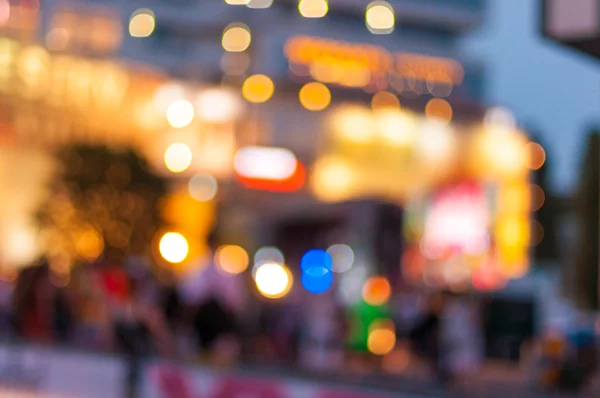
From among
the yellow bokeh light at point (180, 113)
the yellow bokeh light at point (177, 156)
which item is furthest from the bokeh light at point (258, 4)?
the yellow bokeh light at point (177, 156)

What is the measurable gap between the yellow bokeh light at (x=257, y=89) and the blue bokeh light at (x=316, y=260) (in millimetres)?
19368

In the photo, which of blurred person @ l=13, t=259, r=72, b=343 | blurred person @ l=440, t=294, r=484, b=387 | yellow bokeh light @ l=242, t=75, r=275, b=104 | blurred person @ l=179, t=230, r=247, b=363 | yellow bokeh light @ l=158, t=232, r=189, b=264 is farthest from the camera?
yellow bokeh light @ l=242, t=75, r=275, b=104

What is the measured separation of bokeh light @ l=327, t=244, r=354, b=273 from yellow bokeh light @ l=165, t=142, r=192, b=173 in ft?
48.5

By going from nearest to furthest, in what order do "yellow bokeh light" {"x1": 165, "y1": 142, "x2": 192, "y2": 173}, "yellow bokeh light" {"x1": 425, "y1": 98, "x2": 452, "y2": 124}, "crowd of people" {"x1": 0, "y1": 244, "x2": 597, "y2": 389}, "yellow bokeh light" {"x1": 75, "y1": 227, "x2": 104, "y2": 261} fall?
"crowd of people" {"x1": 0, "y1": 244, "x2": 597, "y2": 389} < "yellow bokeh light" {"x1": 75, "y1": 227, "x2": 104, "y2": 261} < "yellow bokeh light" {"x1": 165, "y1": 142, "x2": 192, "y2": 173} < "yellow bokeh light" {"x1": 425, "y1": 98, "x2": 452, "y2": 124}

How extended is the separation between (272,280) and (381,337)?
508 centimetres

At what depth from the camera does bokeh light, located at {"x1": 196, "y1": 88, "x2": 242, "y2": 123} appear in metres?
41.0

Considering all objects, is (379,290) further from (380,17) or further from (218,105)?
(380,17)

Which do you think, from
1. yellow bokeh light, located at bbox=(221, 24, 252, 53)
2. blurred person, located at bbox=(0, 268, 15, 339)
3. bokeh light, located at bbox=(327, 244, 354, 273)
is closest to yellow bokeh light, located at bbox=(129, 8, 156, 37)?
yellow bokeh light, located at bbox=(221, 24, 252, 53)

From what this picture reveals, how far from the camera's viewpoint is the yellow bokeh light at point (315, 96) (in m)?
45.2

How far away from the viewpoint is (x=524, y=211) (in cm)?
4369

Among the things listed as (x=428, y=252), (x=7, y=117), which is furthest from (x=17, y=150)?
(x=428, y=252)

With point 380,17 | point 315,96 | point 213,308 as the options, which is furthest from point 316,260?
point 380,17

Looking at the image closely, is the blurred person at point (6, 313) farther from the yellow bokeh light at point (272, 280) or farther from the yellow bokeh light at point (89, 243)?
the yellow bokeh light at point (89, 243)

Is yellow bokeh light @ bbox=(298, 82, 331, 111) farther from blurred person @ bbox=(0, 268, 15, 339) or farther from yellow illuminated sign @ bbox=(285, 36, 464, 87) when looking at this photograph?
blurred person @ bbox=(0, 268, 15, 339)
